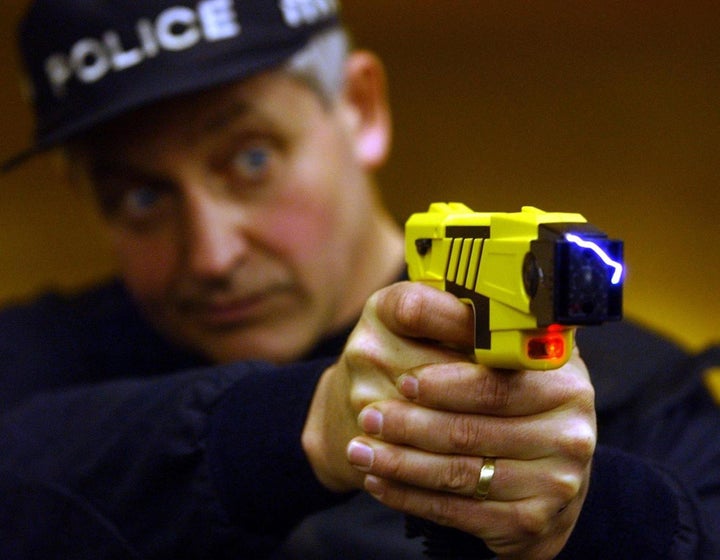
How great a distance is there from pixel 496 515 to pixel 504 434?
0.12 ft

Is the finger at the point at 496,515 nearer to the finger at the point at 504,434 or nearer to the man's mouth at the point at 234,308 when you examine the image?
the finger at the point at 504,434

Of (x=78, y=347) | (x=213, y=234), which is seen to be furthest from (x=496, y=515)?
(x=78, y=347)

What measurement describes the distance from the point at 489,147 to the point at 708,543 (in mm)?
501

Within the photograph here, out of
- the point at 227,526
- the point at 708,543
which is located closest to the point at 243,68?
the point at 227,526

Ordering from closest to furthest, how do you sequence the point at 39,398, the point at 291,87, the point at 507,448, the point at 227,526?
1. the point at 507,448
2. the point at 227,526
3. the point at 39,398
4. the point at 291,87

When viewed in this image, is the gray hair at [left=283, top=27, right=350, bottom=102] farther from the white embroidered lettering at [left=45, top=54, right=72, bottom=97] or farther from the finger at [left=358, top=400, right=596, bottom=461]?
the finger at [left=358, top=400, right=596, bottom=461]

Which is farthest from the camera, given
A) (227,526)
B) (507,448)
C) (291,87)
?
(291,87)

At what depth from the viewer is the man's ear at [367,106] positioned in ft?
2.88

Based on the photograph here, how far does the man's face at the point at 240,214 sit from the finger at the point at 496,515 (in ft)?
1.27

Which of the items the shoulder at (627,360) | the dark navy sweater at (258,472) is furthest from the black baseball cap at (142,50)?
the shoulder at (627,360)

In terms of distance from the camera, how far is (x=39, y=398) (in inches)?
26.4

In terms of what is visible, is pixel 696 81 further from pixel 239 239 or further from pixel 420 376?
pixel 420 376

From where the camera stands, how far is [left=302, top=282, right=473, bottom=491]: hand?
36 centimetres

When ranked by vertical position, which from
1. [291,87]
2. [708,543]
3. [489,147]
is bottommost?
[708,543]
